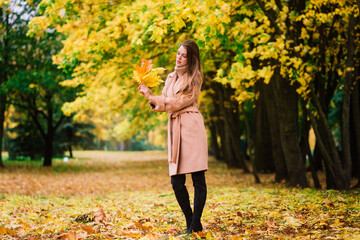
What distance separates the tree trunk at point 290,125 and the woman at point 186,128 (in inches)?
206

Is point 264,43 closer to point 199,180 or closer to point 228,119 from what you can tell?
point 199,180

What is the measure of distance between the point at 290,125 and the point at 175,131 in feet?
18.4

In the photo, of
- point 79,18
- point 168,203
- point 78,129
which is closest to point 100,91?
point 79,18

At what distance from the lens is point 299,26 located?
829 cm

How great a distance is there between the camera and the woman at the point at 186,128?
3824 millimetres

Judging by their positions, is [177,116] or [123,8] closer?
[177,116]

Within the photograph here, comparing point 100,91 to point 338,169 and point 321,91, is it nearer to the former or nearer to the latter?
point 321,91

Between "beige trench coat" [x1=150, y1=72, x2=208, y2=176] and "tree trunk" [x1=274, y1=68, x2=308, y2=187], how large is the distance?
5341 mm

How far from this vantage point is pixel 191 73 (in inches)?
158

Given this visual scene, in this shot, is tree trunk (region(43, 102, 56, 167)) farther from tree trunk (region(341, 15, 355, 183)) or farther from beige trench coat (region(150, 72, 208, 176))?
beige trench coat (region(150, 72, 208, 176))

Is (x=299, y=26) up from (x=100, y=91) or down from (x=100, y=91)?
up

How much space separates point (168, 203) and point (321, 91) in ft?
15.0

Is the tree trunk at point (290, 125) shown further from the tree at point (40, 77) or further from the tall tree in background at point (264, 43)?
the tree at point (40, 77)

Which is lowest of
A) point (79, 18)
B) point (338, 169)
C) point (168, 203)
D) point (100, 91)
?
point (168, 203)
